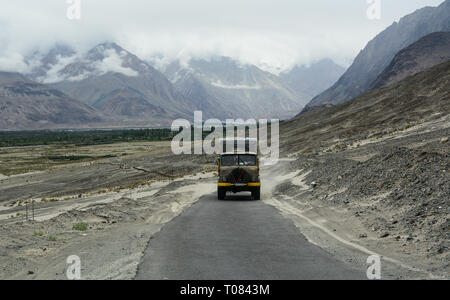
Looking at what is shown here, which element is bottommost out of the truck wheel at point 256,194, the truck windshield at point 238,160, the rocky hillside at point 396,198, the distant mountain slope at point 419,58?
the truck wheel at point 256,194

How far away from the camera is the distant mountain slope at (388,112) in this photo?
59562 millimetres

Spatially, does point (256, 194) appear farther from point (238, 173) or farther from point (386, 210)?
point (386, 210)

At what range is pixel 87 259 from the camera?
11.2 metres

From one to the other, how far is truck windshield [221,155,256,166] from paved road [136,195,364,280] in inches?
292

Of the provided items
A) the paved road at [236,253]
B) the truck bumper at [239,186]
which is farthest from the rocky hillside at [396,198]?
the truck bumper at [239,186]

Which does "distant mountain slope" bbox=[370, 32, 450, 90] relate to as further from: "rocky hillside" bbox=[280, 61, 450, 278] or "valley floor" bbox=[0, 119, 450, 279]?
"valley floor" bbox=[0, 119, 450, 279]

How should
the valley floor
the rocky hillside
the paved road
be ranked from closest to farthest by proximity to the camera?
1. the paved road
2. the valley floor
3. the rocky hillside

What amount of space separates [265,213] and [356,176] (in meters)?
6.46

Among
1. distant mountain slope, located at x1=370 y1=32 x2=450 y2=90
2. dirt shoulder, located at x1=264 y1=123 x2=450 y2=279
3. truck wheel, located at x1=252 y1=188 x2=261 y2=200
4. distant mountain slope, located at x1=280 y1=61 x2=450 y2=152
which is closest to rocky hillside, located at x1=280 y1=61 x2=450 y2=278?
dirt shoulder, located at x1=264 y1=123 x2=450 y2=279

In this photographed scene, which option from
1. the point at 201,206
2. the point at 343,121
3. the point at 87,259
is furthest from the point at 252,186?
the point at 343,121

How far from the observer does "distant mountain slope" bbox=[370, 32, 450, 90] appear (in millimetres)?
148038

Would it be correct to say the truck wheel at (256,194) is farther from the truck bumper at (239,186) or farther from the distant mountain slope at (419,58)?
the distant mountain slope at (419,58)

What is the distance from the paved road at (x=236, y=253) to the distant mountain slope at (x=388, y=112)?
137ft
